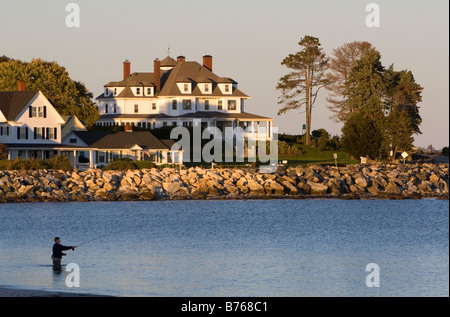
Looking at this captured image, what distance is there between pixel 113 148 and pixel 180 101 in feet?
73.9

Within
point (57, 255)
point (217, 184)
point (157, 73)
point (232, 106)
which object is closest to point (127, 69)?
point (157, 73)

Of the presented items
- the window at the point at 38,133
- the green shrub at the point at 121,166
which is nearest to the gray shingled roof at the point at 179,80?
the window at the point at 38,133

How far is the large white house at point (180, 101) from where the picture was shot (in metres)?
98.5

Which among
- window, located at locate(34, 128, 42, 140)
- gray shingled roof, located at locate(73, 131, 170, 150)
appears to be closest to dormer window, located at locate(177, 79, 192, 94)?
gray shingled roof, located at locate(73, 131, 170, 150)

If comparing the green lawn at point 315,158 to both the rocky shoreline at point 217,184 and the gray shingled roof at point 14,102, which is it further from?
the gray shingled roof at point 14,102

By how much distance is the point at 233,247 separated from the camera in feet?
143

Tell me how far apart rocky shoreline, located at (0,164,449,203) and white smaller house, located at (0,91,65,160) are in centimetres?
809

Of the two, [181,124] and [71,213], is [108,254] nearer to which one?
[71,213]

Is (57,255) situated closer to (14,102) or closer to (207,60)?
(14,102)

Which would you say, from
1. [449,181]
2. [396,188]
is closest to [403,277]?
[396,188]

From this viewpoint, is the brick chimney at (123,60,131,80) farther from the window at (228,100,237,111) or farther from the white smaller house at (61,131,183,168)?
the white smaller house at (61,131,183,168)

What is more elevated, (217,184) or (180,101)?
(180,101)

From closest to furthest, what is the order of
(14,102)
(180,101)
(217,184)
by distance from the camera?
(217,184)
(14,102)
(180,101)
